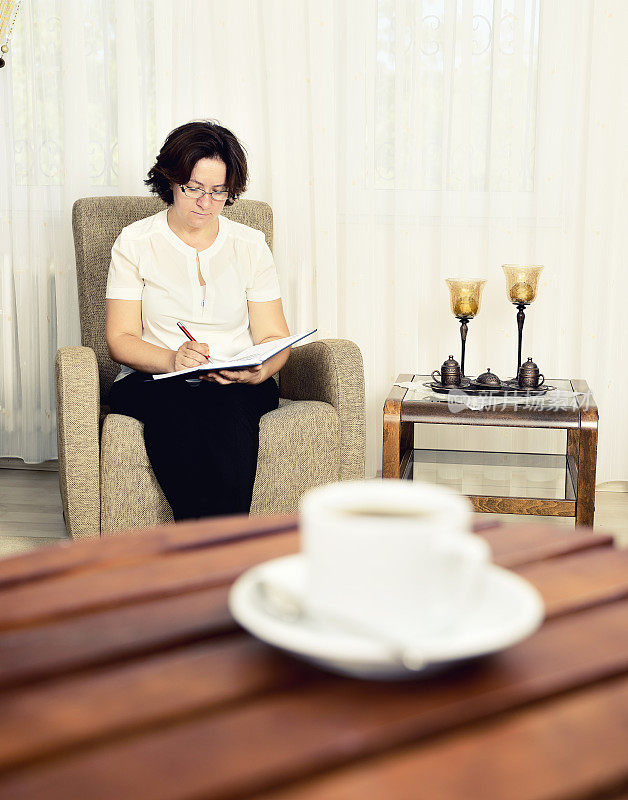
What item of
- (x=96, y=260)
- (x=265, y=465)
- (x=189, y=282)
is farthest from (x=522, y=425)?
(x=96, y=260)

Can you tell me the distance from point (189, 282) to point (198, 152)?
33cm

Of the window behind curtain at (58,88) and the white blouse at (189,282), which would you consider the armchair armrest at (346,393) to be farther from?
the window behind curtain at (58,88)

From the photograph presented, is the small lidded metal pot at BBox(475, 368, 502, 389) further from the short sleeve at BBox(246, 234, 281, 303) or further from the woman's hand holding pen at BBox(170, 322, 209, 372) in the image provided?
the woman's hand holding pen at BBox(170, 322, 209, 372)

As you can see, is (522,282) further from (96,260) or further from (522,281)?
(96,260)

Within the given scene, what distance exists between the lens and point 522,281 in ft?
8.05

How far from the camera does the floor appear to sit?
247 cm

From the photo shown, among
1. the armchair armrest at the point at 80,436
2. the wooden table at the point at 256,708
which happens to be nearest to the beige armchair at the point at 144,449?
the armchair armrest at the point at 80,436

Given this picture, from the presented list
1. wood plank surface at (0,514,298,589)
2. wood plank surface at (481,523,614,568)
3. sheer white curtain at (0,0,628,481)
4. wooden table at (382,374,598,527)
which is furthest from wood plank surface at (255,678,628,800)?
sheer white curtain at (0,0,628,481)

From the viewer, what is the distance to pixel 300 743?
0.54m

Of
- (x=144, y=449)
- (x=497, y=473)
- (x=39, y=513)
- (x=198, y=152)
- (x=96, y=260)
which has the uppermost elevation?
(x=198, y=152)

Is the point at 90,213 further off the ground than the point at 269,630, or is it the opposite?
the point at 90,213

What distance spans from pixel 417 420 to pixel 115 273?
2.81ft

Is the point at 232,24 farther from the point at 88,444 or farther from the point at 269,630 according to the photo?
the point at 269,630

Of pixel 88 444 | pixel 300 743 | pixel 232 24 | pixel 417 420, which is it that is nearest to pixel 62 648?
pixel 300 743
